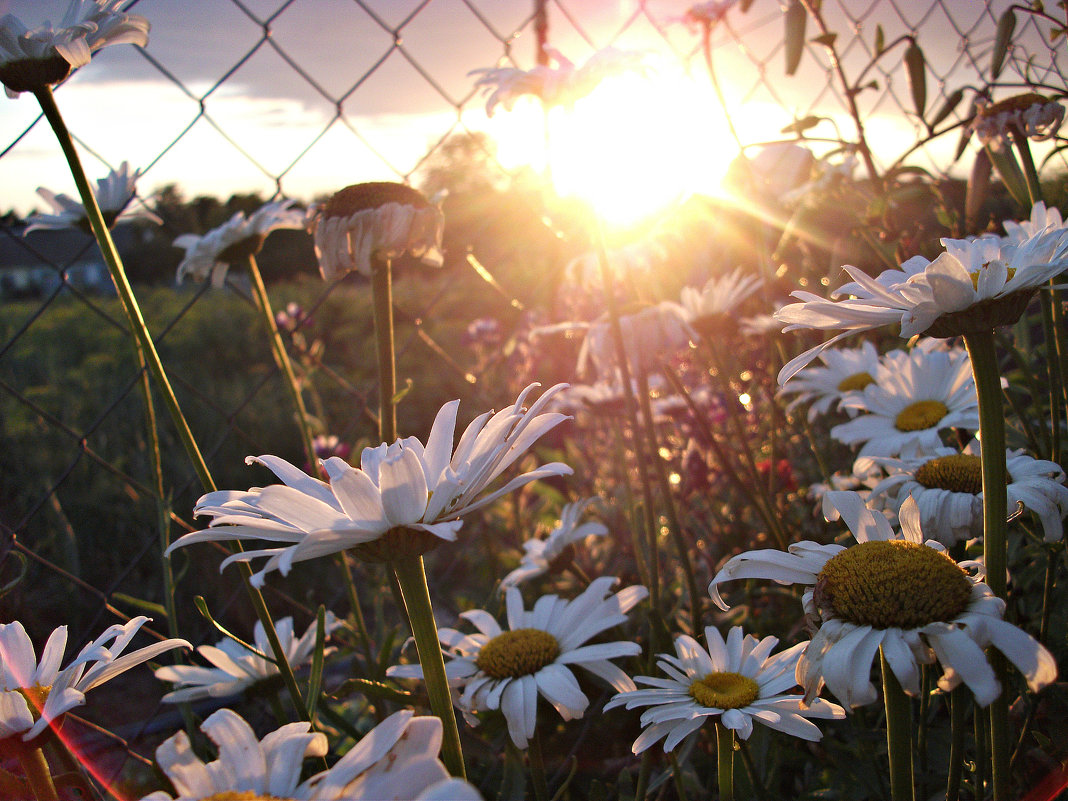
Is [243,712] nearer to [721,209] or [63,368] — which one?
[721,209]

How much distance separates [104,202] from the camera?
3.38 feet

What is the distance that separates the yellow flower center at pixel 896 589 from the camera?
0.51 meters

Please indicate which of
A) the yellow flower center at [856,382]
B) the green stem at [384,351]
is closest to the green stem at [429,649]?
the green stem at [384,351]

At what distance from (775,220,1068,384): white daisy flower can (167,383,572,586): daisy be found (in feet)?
0.69

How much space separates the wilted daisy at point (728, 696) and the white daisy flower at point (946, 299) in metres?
0.27

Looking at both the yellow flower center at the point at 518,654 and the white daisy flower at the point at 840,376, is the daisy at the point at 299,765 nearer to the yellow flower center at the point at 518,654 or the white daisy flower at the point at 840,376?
Result: the yellow flower center at the point at 518,654

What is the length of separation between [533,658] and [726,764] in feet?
0.90

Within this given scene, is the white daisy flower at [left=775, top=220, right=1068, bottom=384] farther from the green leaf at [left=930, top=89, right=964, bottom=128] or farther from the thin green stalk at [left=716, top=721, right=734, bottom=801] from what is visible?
the green leaf at [left=930, top=89, right=964, bottom=128]

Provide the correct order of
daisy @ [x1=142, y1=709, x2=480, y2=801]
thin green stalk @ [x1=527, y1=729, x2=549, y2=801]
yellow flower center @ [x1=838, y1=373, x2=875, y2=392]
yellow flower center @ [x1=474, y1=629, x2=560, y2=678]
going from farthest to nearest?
yellow flower center @ [x1=838, y1=373, x2=875, y2=392] → yellow flower center @ [x1=474, y1=629, x2=560, y2=678] → thin green stalk @ [x1=527, y1=729, x2=549, y2=801] → daisy @ [x1=142, y1=709, x2=480, y2=801]

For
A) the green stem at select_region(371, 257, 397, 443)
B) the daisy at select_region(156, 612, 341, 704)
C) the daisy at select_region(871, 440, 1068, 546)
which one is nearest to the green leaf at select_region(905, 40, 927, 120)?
the daisy at select_region(871, 440, 1068, 546)

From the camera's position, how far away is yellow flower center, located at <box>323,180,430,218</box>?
38.6 inches

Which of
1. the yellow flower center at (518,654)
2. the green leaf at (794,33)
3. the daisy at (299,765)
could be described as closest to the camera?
the daisy at (299,765)

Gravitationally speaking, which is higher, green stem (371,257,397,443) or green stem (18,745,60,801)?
green stem (371,257,397,443)

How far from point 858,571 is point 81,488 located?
2913 mm
